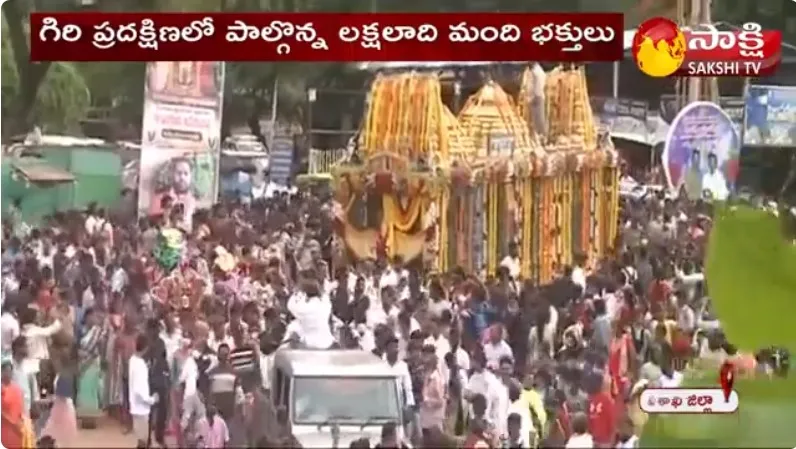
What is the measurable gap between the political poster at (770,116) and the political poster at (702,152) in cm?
2

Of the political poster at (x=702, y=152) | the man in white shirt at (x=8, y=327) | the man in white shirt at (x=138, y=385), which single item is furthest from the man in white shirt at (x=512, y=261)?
the man in white shirt at (x=8, y=327)

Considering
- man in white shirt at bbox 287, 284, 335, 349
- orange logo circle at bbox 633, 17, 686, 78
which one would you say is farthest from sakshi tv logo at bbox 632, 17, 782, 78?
man in white shirt at bbox 287, 284, 335, 349

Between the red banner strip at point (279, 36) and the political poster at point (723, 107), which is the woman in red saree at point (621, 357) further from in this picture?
the red banner strip at point (279, 36)

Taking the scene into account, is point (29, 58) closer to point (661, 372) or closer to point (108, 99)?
point (108, 99)

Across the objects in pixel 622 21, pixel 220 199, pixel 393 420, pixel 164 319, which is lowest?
pixel 393 420

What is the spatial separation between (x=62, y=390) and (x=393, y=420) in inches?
16.9

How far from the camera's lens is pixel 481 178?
152 cm

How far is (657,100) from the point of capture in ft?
4.99

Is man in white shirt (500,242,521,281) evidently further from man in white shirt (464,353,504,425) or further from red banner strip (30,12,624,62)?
red banner strip (30,12,624,62)

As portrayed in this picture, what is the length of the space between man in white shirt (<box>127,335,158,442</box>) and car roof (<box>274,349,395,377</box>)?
170mm

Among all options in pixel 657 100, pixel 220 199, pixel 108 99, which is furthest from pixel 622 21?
pixel 108 99

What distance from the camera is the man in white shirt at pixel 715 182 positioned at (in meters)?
1.54

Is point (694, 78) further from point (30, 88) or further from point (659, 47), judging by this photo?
point (30, 88)

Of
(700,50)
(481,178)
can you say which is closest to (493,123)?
(481,178)
